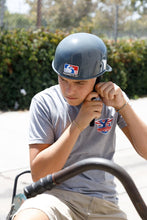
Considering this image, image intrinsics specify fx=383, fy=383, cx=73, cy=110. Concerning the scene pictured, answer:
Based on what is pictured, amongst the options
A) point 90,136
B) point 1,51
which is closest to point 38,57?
point 1,51

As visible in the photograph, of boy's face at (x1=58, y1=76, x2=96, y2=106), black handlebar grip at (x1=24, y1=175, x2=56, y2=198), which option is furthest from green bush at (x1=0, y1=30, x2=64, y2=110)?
black handlebar grip at (x1=24, y1=175, x2=56, y2=198)

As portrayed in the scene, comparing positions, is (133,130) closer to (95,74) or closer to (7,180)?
(95,74)

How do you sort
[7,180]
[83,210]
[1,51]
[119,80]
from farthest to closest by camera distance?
1. [119,80]
2. [1,51]
3. [7,180]
4. [83,210]

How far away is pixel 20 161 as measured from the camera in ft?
15.2

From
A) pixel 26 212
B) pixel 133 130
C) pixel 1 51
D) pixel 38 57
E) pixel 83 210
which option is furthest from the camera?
pixel 38 57

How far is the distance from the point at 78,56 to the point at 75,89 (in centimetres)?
17

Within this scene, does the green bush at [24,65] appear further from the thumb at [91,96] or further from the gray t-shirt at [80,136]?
the thumb at [91,96]

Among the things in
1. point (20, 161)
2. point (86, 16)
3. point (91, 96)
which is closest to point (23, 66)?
point (20, 161)

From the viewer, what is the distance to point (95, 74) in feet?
6.29

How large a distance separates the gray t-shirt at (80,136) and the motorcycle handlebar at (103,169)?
0.70 metres

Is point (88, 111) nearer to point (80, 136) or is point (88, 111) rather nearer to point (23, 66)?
point (80, 136)

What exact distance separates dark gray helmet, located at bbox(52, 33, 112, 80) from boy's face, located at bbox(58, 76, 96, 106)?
4 centimetres

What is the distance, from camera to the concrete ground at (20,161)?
3.66 metres

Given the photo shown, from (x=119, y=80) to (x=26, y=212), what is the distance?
7.77 metres
